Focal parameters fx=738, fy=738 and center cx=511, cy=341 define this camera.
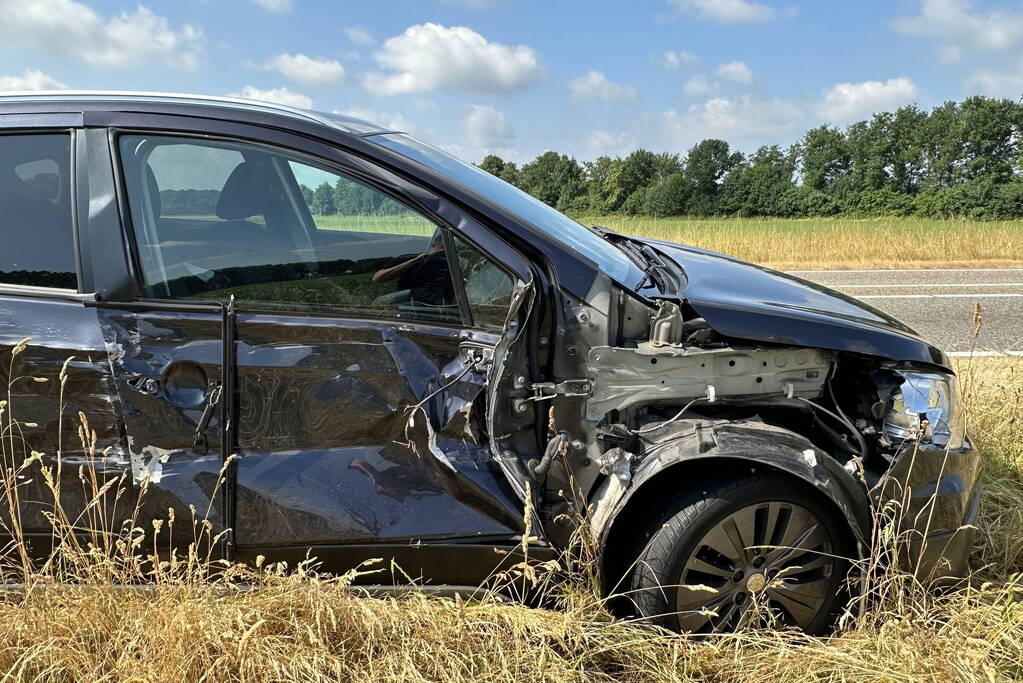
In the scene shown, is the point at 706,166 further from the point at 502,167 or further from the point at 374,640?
the point at 374,640

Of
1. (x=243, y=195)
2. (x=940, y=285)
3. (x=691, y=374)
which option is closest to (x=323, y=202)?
(x=243, y=195)

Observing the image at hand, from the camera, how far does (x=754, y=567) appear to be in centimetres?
227

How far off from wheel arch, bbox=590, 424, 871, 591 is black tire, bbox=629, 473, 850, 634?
0.05m

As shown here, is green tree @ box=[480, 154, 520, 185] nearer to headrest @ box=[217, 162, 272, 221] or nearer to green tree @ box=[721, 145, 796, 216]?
green tree @ box=[721, 145, 796, 216]

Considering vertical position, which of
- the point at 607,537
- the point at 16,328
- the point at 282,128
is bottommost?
the point at 607,537

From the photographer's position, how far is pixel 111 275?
218 cm

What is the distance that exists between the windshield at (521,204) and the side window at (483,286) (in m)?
0.23

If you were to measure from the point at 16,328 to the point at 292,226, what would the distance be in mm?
850

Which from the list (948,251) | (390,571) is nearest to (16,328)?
(390,571)

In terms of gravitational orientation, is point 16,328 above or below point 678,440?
above

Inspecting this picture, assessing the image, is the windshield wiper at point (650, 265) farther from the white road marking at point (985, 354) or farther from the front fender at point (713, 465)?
the white road marking at point (985, 354)

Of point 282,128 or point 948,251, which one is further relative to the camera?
point 948,251

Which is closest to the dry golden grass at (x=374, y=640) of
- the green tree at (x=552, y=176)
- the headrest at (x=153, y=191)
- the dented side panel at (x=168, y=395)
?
the dented side panel at (x=168, y=395)

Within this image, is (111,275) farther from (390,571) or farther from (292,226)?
(390,571)
